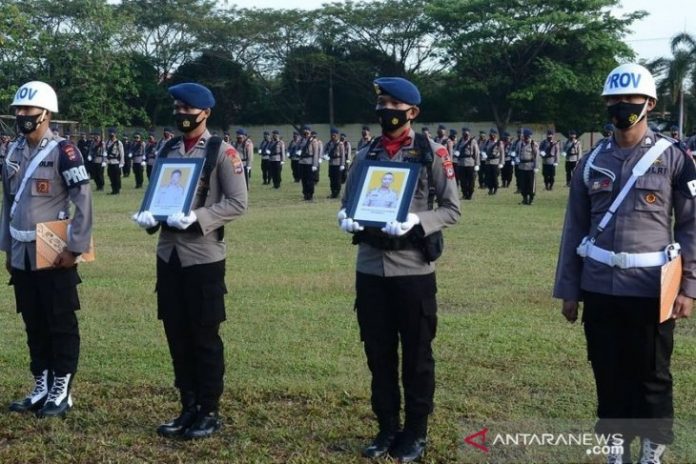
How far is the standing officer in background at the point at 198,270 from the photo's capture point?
510 cm

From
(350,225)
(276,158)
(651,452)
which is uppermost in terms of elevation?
(350,225)

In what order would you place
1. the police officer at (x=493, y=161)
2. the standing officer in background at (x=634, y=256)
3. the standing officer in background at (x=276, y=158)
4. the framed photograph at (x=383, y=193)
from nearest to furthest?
the standing officer in background at (x=634, y=256)
the framed photograph at (x=383, y=193)
the police officer at (x=493, y=161)
the standing officer in background at (x=276, y=158)

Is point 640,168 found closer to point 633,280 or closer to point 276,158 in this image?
point 633,280

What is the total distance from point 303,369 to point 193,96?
2340 millimetres

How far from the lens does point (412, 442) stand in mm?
4766

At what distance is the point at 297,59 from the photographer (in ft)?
187

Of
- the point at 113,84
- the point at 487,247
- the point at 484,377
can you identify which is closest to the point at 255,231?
the point at 487,247

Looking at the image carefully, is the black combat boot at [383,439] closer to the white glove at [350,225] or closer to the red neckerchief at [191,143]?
the white glove at [350,225]

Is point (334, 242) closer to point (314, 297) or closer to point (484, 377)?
point (314, 297)

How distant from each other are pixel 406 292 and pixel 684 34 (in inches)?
1811

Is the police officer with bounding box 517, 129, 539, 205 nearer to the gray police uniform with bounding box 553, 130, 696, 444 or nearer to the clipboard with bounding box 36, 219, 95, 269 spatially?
the clipboard with bounding box 36, 219, 95, 269

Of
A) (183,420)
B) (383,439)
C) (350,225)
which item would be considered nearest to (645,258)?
(350,225)

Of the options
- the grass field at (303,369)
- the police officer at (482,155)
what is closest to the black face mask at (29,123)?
the grass field at (303,369)

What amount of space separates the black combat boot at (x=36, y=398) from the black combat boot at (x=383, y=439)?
2.17m
